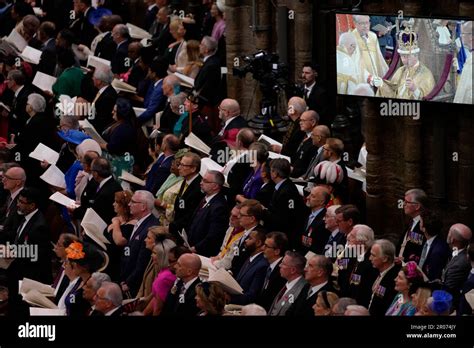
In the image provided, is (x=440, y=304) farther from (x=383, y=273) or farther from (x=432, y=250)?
(x=432, y=250)

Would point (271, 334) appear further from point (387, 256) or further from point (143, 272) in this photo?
point (143, 272)

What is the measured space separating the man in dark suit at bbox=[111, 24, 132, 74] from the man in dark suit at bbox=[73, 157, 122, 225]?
549cm

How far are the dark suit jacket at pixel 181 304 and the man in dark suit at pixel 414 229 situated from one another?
231 centimetres

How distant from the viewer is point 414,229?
17.4 metres

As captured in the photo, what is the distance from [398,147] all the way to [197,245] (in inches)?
120

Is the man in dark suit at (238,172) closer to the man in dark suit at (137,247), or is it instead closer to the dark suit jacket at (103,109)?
the man in dark suit at (137,247)

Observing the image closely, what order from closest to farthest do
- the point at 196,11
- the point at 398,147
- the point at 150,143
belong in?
Answer: the point at 398,147 → the point at 150,143 → the point at 196,11

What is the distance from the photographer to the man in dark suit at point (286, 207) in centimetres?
1803

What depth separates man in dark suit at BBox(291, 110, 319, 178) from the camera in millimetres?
19359

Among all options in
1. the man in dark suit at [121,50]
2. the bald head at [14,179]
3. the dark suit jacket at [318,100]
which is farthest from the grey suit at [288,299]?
the man in dark suit at [121,50]

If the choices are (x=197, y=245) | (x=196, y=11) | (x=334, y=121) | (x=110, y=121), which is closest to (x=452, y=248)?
(x=197, y=245)

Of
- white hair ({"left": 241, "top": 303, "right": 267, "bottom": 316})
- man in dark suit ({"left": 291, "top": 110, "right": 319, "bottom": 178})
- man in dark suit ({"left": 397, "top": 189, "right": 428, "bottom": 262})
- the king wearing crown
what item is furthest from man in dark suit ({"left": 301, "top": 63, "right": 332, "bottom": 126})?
white hair ({"left": 241, "top": 303, "right": 267, "bottom": 316})

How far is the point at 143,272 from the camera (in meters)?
17.5

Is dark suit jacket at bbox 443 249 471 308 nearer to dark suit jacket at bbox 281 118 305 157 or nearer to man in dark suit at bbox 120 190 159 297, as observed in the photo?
man in dark suit at bbox 120 190 159 297
